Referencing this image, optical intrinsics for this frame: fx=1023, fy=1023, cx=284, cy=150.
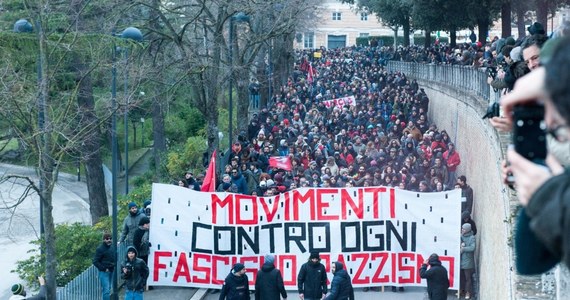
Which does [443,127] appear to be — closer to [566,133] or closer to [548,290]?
[548,290]

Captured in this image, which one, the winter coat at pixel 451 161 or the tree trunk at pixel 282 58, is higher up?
the tree trunk at pixel 282 58

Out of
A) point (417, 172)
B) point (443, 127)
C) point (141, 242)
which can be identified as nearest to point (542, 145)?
point (141, 242)

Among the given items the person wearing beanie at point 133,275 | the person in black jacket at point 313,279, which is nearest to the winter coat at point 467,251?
the person in black jacket at point 313,279

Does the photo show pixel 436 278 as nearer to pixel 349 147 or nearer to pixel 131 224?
pixel 131 224

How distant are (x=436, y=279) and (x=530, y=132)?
12.3m

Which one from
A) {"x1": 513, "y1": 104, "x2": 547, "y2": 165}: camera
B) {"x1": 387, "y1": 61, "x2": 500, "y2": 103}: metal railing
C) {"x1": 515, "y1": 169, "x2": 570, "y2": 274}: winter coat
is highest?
{"x1": 513, "y1": 104, "x2": 547, "y2": 165}: camera

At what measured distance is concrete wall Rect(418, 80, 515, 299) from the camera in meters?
11.4

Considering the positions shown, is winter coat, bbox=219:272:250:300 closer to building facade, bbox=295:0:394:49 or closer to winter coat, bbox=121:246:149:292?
winter coat, bbox=121:246:149:292

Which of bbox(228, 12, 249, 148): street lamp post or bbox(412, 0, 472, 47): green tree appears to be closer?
bbox(228, 12, 249, 148): street lamp post

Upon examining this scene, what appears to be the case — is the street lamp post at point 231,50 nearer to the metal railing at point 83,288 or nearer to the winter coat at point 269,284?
the metal railing at point 83,288

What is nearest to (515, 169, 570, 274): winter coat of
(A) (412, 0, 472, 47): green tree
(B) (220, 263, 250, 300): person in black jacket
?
(B) (220, 263, 250, 300): person in black jacket

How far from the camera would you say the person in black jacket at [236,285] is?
14.5 meters

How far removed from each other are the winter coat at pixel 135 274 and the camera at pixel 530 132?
12939 millimetres

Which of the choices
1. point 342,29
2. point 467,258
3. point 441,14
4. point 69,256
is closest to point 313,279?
point 467,258
